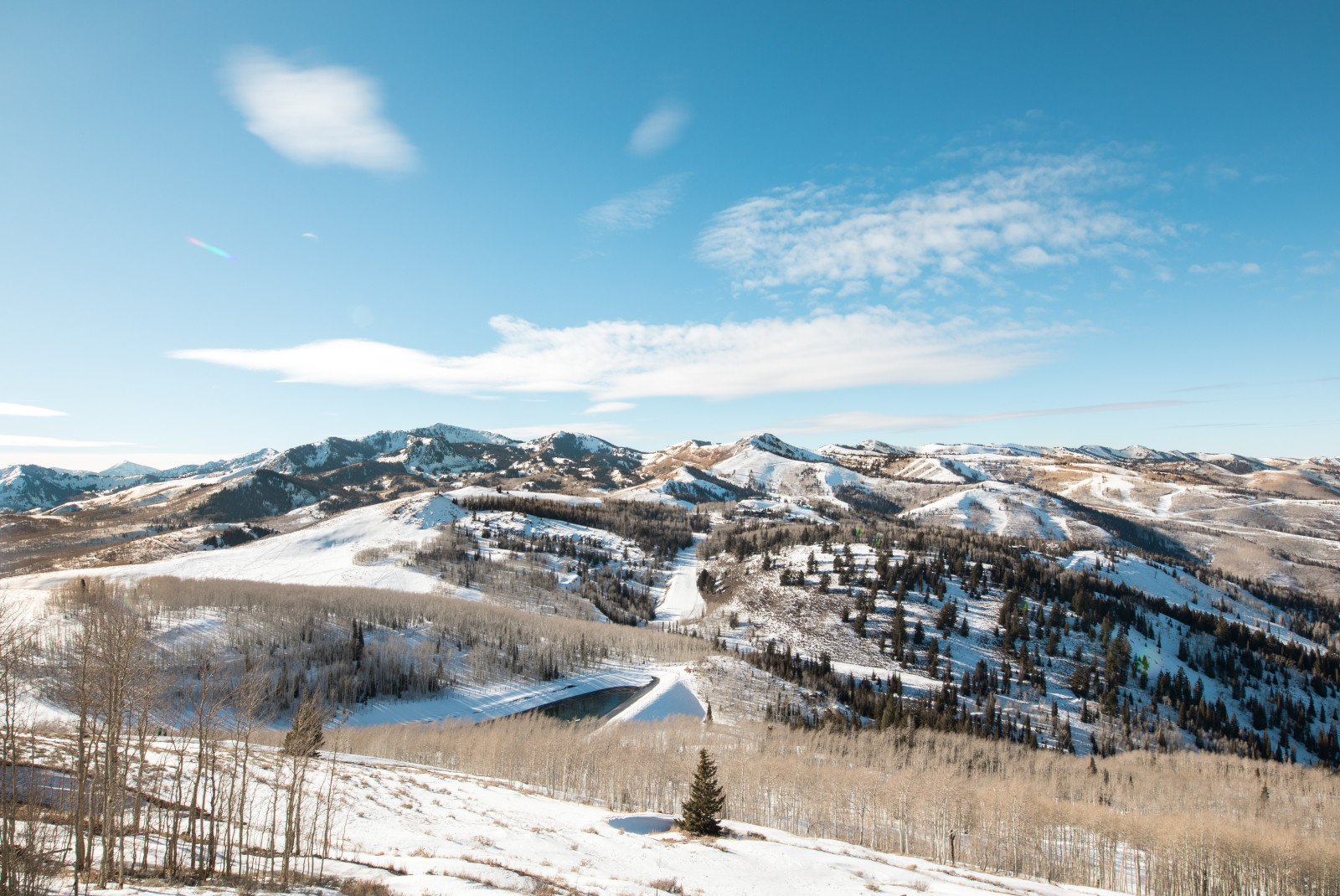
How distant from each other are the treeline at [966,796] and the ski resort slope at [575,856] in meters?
16.2

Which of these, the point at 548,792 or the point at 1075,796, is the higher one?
the point at 548,792

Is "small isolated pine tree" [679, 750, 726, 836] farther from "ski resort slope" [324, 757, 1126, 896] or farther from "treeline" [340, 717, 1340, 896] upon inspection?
"treeline" [340, 717, 1340, 896]

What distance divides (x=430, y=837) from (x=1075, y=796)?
308ft

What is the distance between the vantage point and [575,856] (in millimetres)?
35375

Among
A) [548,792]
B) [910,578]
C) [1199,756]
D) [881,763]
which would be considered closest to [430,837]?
[548,792]

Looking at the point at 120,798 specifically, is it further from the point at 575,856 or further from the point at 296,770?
the point at 575,856

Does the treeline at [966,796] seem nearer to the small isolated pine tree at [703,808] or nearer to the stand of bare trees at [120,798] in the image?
the small isolated pine tree at [703,808]

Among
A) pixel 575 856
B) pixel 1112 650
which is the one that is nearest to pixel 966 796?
pixel 575 856

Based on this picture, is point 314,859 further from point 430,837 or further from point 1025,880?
point 1025,880

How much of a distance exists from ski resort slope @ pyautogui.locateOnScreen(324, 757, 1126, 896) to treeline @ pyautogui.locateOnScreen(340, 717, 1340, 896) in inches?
637

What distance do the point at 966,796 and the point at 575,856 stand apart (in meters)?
52.2

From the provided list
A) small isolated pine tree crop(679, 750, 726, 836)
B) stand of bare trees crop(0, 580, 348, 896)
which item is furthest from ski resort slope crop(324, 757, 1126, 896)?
stand of bare trees crop(0, 580, 348, 896)

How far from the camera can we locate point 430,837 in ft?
121

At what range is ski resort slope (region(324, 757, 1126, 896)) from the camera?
29094 mm
